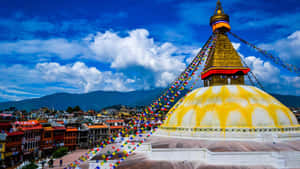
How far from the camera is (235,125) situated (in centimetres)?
1495

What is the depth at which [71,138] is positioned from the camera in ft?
130

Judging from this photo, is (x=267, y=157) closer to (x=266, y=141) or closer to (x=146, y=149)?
(x=266, y=141)

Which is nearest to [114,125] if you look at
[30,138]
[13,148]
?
[30,138]

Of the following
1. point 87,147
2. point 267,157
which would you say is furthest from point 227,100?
point 87,147

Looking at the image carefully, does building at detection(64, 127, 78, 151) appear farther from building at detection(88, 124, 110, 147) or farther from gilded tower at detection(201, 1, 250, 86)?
gilded tower at detection(201, 1, 250, 86)

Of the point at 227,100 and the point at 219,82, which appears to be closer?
the point at 227,100

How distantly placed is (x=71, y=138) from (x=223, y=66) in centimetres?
3080

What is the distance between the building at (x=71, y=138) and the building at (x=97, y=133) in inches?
128

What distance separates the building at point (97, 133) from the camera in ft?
142

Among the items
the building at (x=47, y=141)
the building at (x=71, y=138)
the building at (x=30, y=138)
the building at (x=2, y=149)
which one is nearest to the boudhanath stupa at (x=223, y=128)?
the building at (x=2, y=149)

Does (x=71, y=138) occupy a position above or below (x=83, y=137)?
above

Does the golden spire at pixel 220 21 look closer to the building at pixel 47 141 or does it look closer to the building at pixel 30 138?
the building at pixel 30 138

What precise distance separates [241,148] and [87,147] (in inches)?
1348

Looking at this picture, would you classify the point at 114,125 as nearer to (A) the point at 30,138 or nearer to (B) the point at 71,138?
(B) the point at 71,138
